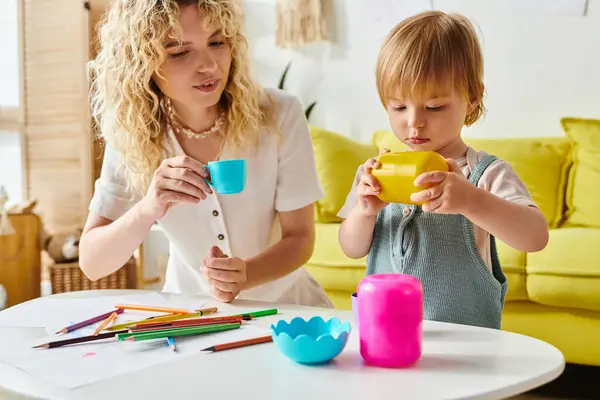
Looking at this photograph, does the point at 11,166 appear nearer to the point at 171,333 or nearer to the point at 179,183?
the point at 179,183

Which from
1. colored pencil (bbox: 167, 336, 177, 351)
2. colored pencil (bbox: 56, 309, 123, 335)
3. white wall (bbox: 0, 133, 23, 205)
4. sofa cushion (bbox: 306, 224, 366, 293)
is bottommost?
sofa cushion (bbox: 306, 224, 366, 293)

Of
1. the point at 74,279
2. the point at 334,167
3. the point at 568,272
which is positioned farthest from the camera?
the point at 74,279

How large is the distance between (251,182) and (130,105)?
317 mm

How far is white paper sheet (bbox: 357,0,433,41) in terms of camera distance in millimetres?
3518

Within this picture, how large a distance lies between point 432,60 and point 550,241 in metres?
1.50

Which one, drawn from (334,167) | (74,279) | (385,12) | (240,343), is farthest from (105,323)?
(385,12)

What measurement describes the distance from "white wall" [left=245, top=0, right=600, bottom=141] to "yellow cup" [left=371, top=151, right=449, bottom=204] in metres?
2.13

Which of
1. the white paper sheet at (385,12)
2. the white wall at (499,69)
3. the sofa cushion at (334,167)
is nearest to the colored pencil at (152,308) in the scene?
the sofa cushion at (334,167)

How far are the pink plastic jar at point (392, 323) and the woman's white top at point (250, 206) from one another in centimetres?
71

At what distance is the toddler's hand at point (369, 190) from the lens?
1.02 meters

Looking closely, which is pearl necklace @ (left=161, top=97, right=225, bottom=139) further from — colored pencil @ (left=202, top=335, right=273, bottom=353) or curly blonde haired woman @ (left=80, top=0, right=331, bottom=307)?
colored pencil @ (left=202, top=335, right=273, bottom=353)

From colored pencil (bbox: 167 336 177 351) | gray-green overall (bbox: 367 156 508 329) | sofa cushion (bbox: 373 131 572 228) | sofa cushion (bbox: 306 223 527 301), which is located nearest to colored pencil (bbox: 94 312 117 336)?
colored pencil (bbox: 167 336 177 351)

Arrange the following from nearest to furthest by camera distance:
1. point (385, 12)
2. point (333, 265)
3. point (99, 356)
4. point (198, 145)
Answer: point (99, 356) → point (198, 145) → point (333, 265) → point (385, 12)

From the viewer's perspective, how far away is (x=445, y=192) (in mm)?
976
